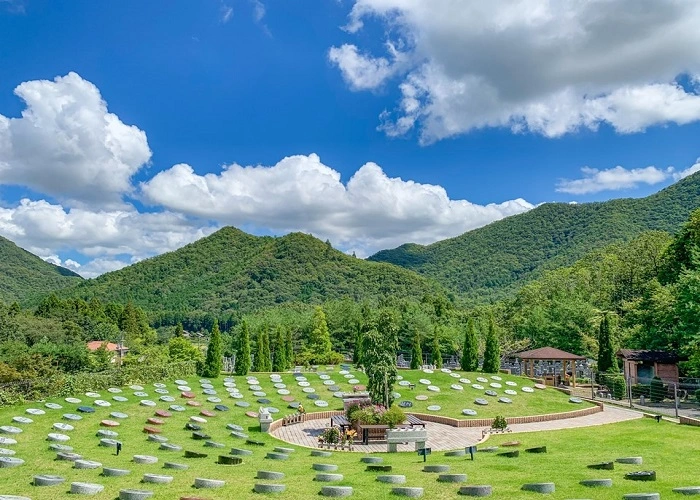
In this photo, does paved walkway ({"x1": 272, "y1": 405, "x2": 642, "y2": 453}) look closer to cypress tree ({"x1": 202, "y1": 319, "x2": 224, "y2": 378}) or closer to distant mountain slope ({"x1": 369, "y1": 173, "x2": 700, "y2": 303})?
cypress tree ({"x1": 202, "y1": 319, "x2": 224, "y2": 378})

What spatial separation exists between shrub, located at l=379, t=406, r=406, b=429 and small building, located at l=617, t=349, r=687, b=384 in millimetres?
18747

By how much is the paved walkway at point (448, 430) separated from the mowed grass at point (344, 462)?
4.18 ft

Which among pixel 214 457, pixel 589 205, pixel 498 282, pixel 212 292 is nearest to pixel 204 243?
pixel 212 292

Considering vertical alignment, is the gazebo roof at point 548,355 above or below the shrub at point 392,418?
above

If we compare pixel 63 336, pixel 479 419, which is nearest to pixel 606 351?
pixel 479 419

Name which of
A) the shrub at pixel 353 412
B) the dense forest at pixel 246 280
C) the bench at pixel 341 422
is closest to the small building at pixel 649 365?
the bench at pixel 341 422

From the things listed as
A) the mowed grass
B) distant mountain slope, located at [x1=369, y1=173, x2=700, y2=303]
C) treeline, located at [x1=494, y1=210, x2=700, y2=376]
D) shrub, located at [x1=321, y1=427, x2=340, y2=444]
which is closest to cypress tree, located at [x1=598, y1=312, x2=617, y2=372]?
treeline, located at [x1=494, y1=210, x2=700, y2=376]

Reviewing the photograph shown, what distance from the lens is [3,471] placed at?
1484cm

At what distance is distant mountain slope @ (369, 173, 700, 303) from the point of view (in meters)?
126

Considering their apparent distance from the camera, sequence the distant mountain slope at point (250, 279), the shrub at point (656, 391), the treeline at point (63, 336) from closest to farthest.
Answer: the shrub at point (656, 391) < the treeline at point (63, 336) < the distant mountain slope at point (250, 279)

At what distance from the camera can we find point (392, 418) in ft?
78.0

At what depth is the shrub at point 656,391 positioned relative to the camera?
3264cm

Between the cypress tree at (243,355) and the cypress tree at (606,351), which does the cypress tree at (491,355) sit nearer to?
the cypress tree at (606,351)

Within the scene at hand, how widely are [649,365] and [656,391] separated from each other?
3.93 metres
